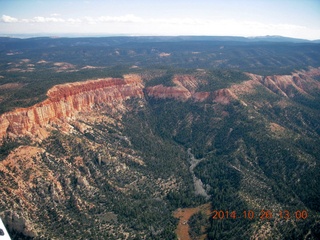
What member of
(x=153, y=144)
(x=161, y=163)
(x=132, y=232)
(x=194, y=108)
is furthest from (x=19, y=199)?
(x=194, y=108)

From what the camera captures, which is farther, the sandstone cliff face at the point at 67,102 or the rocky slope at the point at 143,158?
the sandstone cliff face at the point at 67,102

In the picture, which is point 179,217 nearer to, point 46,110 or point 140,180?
point 140,180

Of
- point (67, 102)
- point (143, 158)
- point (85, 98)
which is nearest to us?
point (143, 158)

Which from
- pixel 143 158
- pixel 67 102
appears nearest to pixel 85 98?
pixel 67 102

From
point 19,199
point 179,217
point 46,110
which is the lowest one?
point 179,217

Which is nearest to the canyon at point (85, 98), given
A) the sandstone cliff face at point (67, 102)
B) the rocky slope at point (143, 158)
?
the sandstone cliff face at point (67, 102)

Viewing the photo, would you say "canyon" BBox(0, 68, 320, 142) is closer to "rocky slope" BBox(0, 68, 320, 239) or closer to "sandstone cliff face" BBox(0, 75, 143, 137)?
"sandstone cliff face" BBox(0, 75, 143, 137)

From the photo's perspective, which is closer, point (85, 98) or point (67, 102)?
point (67, 102)

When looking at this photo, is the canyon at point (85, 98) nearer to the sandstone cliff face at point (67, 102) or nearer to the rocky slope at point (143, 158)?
the sandstone cliff face at point (67, 102)

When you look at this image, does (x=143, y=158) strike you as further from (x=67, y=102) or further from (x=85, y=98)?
(x=85, y=98)
